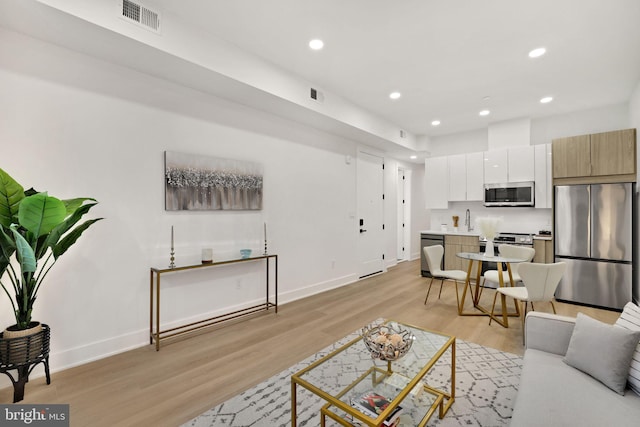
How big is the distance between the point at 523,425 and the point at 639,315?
3.37ft

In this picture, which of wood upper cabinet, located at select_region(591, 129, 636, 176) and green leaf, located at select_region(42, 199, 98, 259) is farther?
wood upper cabinet, located at select_region(591, 129, 636, 176)

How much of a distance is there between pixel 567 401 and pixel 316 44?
10.9ft

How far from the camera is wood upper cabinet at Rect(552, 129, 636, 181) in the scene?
3.90 metres

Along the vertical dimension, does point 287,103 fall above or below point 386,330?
above

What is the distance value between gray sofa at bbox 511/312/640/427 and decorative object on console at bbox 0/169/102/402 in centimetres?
292

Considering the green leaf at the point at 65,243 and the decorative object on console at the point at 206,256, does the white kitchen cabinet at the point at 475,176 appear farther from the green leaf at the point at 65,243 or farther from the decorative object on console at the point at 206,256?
the green leaf at the point at 65,243

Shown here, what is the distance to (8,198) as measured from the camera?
198cm

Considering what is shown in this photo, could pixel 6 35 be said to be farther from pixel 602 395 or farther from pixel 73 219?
pixel 602 395

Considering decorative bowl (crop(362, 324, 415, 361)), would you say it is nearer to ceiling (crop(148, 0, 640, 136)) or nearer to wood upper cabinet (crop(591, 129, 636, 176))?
ceiling (crop(148, 0, 640, 136))

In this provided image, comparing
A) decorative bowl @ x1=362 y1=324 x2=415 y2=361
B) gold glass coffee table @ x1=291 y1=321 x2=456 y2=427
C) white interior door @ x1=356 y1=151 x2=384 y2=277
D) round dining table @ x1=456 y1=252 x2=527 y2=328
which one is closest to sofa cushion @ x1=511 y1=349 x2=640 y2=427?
gold glass coffee table @ x1=291 y1=321 x2=456 y2=427

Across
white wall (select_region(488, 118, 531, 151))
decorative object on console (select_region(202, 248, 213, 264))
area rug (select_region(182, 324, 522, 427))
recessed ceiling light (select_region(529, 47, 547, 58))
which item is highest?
recessed ceiling light (select_region(529, 47, 547, 58))

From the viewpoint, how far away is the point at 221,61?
294cm

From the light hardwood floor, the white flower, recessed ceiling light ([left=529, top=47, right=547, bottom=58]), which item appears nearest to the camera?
the light hardwood floor

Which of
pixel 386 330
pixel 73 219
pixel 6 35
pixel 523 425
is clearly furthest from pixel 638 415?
pixel 6 35
